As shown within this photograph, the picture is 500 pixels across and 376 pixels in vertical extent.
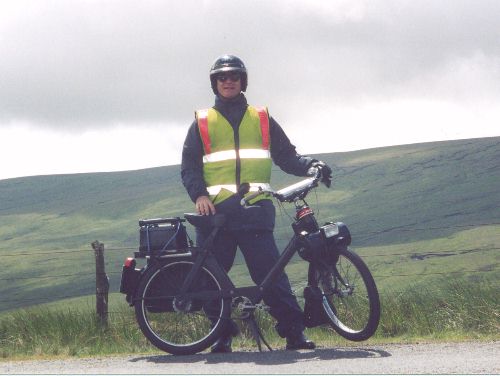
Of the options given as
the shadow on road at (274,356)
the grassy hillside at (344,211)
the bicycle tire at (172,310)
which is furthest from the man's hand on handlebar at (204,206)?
the grassy hillside at (344,211)

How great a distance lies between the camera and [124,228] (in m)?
133

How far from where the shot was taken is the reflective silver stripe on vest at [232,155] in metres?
6.47

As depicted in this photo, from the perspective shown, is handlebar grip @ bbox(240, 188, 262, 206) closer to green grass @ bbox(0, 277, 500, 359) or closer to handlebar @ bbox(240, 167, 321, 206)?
handlebar @ bbox(240, 167, 321, 206)

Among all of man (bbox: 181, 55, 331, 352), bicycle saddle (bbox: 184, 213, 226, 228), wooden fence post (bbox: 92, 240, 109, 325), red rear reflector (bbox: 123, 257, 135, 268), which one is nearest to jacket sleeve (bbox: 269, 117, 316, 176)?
man (bbox: 181, 55, 331, 352)

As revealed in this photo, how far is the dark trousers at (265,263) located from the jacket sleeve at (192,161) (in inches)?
13.7

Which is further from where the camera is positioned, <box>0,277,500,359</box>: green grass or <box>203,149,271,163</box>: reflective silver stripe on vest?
<box>0,277,500,359</box>: green grass

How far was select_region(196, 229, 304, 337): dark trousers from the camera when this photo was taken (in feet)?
21.0

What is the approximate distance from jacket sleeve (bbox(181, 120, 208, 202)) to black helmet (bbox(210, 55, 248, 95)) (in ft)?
1.19

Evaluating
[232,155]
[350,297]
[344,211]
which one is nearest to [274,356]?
[350,297]

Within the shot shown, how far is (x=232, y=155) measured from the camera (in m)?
6.47

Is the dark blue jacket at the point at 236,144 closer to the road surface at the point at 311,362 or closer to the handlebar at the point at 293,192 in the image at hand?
the handlebar at the point at 293,192

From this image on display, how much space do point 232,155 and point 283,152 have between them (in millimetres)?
493

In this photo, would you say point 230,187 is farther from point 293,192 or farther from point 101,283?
point 101,283

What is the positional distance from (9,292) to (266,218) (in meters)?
96.0
